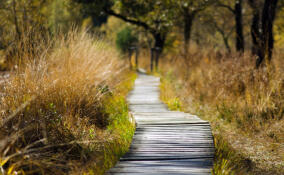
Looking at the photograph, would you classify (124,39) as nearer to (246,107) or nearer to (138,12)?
(138,12)

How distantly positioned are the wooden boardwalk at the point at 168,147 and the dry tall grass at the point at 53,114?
1.35 ft

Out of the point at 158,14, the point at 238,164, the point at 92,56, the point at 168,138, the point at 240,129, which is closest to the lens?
the point at 238,164

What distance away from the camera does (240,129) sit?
4566mm

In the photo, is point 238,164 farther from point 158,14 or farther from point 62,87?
point 158,14

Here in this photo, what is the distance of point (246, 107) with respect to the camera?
477 centimetres

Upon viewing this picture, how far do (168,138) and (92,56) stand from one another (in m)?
2.09

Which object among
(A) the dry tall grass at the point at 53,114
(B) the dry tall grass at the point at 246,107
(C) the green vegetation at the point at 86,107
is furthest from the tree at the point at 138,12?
(A) the dry tall grass at the point at 53,114

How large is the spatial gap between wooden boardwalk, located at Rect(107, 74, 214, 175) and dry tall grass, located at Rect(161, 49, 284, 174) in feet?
1.91

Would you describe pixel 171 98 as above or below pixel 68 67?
below

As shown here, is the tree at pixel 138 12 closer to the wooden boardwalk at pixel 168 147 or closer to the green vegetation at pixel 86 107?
the green vegetation at pixel 86 107

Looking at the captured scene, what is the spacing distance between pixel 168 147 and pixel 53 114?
51.5 inches

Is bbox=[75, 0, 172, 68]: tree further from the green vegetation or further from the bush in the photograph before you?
the green vegetation

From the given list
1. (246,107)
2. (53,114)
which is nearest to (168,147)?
(53,114)

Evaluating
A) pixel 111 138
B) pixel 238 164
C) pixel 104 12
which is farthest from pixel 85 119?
pixel 104 12
